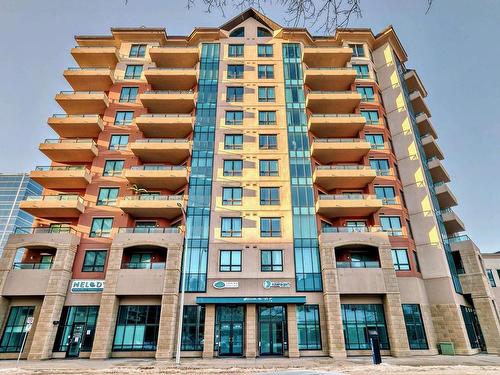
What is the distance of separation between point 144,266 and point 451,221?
30.9 meters

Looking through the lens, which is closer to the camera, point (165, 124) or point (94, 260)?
point (94, 260)

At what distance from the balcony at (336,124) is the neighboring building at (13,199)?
12389 centimetres

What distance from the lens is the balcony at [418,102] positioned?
3694 cm

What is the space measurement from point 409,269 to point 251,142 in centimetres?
1906

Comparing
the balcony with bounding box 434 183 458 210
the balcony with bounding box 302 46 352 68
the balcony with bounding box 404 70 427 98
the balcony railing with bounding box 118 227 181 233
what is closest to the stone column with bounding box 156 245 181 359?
the balcony railing with bounding box 118 227 181 233

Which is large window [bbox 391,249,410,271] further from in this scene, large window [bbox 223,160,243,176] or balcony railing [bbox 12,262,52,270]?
balcony railing [bbox 12,262,52,270]

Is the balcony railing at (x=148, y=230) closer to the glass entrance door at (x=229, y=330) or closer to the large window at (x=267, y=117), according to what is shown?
the glass entrance door at (x=229, y=330)

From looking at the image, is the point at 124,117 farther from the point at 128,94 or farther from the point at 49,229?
the point at 49,229

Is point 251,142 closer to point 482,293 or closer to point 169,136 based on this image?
point 169,136

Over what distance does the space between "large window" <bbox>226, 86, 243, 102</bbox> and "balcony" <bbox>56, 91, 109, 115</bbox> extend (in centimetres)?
1337

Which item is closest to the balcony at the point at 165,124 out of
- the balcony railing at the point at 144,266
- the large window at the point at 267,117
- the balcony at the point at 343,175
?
the large window at the point at 267,117

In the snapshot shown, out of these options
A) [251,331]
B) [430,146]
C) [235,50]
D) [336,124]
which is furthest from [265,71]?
[251,331]

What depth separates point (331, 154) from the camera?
3102cm

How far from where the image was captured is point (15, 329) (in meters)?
24.5
